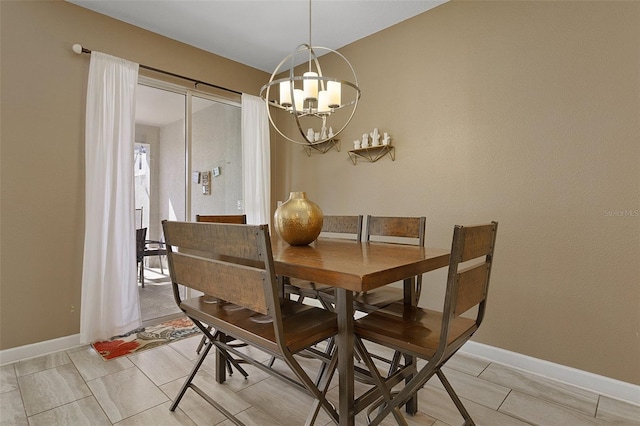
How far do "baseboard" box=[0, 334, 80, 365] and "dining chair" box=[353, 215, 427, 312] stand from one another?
2.22m

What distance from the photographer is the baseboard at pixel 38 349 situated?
2.21m

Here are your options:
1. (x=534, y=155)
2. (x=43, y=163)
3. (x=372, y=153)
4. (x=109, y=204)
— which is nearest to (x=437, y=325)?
(x=534, y=155)

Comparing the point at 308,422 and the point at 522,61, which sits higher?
the point at 522,61

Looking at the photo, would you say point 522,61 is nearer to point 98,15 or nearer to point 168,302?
point 98,15

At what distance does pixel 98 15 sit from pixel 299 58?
5.89 feet

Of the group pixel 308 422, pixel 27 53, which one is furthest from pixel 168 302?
pixel 308 422

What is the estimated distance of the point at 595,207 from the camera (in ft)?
6.25

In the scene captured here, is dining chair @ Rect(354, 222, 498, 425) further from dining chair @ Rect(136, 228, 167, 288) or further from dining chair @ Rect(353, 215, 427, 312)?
dining chair @ Rect(136, 228, 167, 288)

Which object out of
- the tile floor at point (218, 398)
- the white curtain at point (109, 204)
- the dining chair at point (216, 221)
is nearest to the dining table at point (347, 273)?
the tile floor at point (218, 398)

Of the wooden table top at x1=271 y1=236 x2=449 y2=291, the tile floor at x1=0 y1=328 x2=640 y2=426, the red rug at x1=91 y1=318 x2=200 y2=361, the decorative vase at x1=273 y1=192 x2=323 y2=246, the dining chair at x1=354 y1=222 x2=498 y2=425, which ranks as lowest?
the tile floor at x1=0 y1=328 x2=640 y2=426

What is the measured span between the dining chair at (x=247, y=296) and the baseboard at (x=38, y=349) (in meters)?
1.38

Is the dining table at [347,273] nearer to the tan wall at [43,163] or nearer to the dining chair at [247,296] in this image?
the dining chair at [247,296]

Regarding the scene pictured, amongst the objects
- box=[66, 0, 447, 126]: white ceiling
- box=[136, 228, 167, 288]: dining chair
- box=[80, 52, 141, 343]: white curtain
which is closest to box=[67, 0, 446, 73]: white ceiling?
box=[66, 0, 447, 126]: white ceiling

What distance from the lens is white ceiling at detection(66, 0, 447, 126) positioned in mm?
2520
